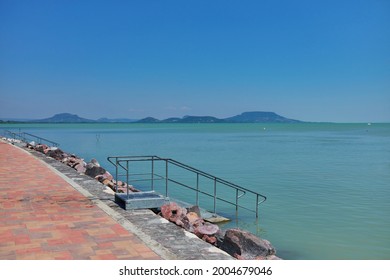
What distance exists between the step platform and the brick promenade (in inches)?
17.8

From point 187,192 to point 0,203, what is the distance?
340 inches

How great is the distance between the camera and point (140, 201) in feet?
23.0

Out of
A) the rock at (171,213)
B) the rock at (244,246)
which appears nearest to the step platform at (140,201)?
the rock at (171,213)

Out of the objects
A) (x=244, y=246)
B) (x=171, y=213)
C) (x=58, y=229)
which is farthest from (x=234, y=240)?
(x=58, y=229)

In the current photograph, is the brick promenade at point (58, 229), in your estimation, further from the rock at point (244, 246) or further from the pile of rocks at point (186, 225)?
the rock at point (244, 246)

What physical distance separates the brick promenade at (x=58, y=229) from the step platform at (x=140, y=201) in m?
0.45

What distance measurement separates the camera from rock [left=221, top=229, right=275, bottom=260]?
20.2 feet

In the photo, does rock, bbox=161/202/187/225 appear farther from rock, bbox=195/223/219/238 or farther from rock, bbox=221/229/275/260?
rock, bbox=221/229/275/260

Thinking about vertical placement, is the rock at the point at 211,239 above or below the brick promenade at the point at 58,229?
below

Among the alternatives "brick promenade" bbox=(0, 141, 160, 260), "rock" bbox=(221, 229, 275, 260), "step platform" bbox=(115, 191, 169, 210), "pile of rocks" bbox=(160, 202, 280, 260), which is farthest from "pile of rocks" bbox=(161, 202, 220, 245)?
"brick promenade" bbox=(0, 141, 160, 260)

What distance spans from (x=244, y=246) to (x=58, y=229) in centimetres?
282

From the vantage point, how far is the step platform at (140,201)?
6926 mm
